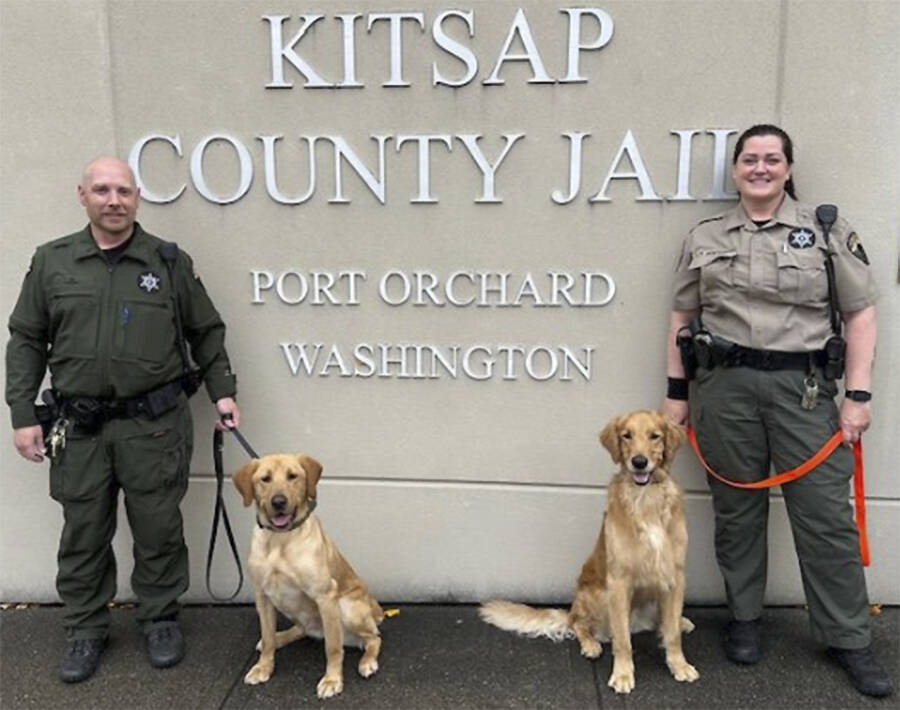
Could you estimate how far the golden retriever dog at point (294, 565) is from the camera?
3.05 m

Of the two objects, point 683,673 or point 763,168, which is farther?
point 683,673

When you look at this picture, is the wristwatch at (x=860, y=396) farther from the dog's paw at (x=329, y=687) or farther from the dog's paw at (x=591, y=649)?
the dog's paw at (x=329, y=687)

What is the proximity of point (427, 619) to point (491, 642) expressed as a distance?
396 millimetres

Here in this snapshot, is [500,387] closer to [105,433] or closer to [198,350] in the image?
[198,350]

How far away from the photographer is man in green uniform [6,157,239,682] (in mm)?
3213

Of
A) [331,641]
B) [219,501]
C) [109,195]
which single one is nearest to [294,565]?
[331,641]

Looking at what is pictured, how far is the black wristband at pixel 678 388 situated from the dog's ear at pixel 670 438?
38 centimetres

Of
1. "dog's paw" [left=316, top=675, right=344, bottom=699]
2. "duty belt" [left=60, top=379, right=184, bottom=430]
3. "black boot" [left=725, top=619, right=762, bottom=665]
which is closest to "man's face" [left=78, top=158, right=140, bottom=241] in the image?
"duty belt" [left=60, top=379, right=184, bottom=430]

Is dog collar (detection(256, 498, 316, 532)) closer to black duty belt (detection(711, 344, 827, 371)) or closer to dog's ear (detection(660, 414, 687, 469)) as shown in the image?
dog's ear (detection(660, 414, 687, 469))

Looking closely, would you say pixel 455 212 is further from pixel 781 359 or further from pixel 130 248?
pixel 781 359

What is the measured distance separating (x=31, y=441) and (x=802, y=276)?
3.38 meters

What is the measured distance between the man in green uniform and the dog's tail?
4.91 ft

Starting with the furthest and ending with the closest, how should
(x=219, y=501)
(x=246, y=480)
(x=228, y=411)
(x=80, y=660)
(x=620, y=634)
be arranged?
(x=219, y=501), (x=228, y=411), (x=80, y=660), (x=620, y=634), (x=246, y=480)

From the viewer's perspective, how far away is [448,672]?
3338 millimetres
